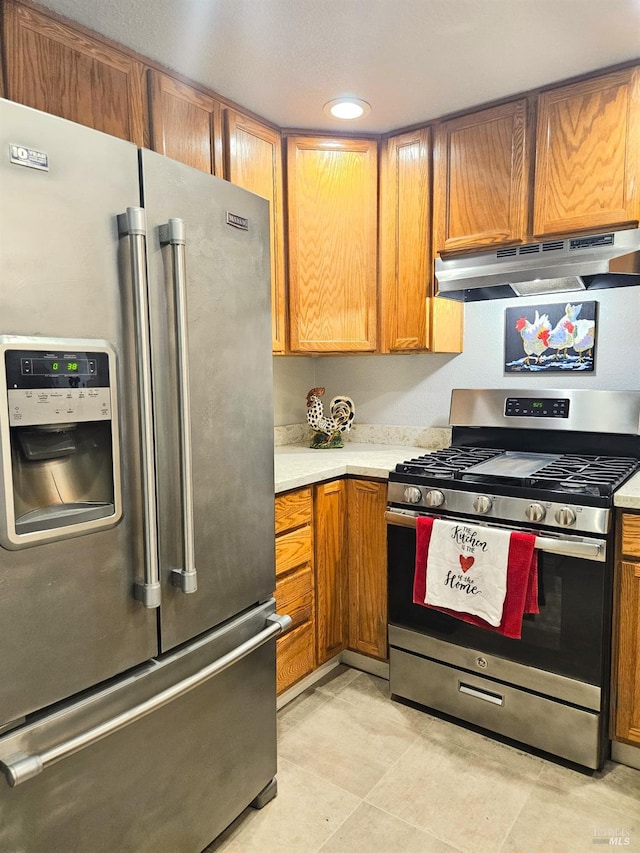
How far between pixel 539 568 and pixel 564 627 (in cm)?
20

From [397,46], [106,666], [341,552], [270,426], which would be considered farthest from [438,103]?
[106,666]

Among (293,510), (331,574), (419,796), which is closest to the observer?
(419,796)

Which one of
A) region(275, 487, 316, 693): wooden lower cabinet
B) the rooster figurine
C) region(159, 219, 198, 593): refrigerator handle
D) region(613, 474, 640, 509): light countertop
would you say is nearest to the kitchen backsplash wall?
the rooster figurine

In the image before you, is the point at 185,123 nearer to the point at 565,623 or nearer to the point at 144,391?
the point at 144,391

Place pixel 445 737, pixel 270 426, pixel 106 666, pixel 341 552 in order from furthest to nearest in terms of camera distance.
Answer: pixel 341 552
pixel 445 737
pixel 270 426
pixel 106 666

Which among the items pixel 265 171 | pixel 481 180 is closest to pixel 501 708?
pixel 481 180

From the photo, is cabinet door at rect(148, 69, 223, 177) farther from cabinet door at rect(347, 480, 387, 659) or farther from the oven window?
the oven window

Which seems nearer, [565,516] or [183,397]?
[183,397]

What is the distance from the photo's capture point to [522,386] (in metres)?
2.54

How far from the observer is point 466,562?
1.95m

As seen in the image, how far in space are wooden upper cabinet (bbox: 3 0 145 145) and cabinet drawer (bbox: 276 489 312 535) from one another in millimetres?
1302

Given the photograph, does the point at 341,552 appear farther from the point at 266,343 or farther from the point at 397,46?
the point at 397,46

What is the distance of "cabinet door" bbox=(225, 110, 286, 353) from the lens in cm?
220

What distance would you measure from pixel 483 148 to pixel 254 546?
5.90ft
